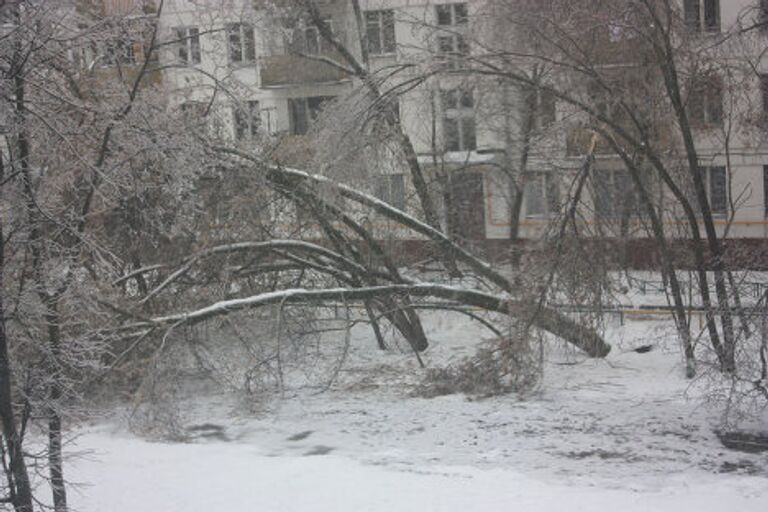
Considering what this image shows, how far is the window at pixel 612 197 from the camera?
13.1 m

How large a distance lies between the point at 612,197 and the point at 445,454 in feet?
17.2

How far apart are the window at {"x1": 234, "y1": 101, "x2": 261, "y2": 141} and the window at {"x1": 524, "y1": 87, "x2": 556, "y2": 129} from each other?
4.18 metres

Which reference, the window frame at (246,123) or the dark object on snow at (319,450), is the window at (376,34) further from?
the dark object on snow at (319,450)

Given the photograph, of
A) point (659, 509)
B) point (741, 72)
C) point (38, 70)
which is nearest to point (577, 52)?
point (741, 72)

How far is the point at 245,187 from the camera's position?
46.7 ft

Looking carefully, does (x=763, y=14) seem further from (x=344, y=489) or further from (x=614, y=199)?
(x=344, y=489)

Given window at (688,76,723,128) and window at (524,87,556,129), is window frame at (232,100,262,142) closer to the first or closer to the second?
window at (524,87,556,129)

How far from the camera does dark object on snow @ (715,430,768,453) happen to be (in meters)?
10.2

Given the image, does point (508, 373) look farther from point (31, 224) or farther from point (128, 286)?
point (31, 224)

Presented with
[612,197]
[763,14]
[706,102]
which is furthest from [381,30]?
[763,14]

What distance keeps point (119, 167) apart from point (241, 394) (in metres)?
5.40

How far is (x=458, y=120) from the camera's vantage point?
17.9 m

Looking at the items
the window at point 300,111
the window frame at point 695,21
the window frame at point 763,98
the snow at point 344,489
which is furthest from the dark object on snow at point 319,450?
the window at point 300,111

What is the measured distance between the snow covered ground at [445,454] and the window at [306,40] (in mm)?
6652
